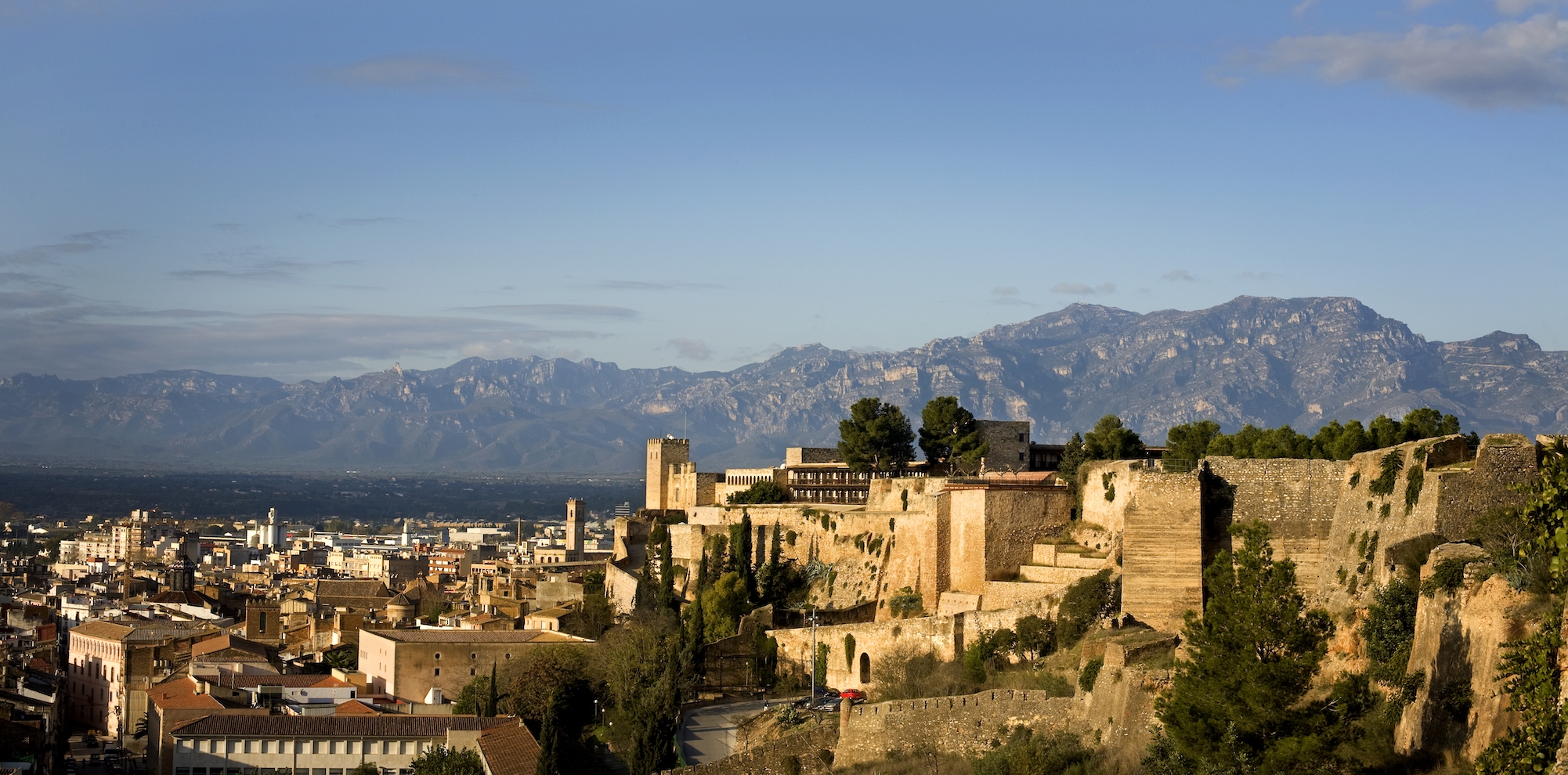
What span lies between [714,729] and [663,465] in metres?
34.3

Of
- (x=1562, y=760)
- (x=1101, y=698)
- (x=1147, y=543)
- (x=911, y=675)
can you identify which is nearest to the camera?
(x=1562, y=760)

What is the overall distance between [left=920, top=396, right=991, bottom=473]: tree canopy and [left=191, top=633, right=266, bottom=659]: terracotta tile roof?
951 inches

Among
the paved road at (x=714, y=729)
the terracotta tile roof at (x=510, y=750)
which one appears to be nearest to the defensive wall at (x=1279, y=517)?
the paved road at (x=714, y=729)

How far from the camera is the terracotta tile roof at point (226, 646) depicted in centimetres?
6638

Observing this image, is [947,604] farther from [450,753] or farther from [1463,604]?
[1463,604]

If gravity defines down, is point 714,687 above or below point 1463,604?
below

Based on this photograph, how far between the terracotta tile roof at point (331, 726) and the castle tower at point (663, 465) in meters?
28.8

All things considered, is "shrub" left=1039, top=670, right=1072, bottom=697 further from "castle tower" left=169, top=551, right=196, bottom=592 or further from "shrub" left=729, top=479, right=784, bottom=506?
"castle tower" left=169, top=551, right=196, bottom=592

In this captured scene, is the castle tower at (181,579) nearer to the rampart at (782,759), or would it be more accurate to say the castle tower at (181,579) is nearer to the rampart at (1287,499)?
the rampart at (782,759)

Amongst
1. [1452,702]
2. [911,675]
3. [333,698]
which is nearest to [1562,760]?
[1452,702]

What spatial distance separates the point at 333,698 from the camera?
57344 mm

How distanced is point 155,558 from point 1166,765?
13538 cm

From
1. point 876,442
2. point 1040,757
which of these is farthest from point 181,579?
point 1040,757

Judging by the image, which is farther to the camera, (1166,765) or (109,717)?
(109,717)
